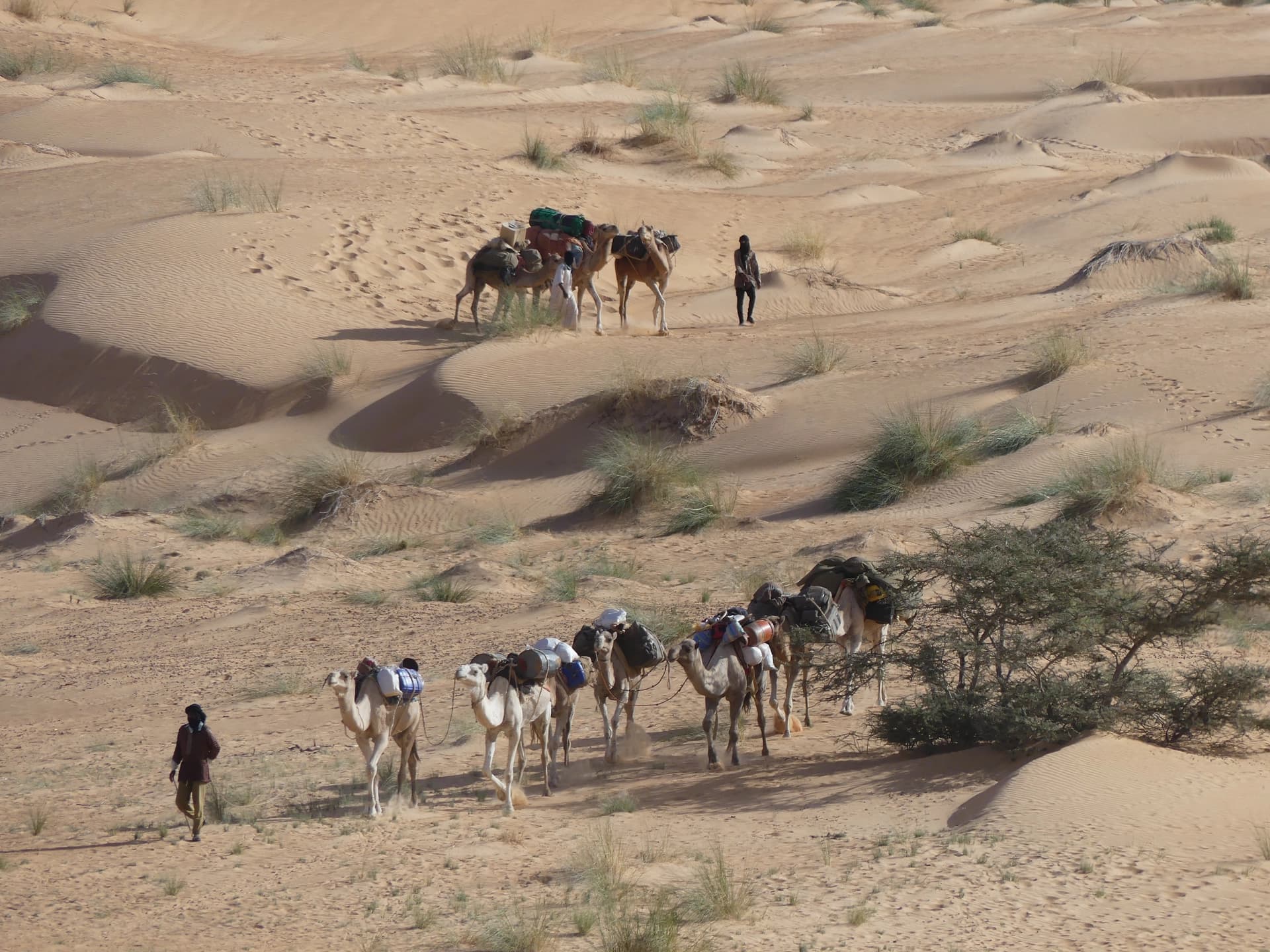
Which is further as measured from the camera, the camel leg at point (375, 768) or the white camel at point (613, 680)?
the white camel at point (613, 680)

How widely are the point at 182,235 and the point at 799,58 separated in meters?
25.1

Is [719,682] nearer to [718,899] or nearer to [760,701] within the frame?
[760,701]

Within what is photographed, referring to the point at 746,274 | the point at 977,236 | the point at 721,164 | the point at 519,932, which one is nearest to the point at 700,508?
the point at 746,274

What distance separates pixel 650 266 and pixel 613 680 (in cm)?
1282

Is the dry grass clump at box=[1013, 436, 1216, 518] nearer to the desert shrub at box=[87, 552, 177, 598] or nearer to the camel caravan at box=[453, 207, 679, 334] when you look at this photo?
the camel caravan at box=[453, 207, 679, 334]

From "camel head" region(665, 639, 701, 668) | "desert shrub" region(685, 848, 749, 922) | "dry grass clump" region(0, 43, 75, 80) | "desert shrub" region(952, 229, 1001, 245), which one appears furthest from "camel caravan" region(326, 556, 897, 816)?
"dry grass clump" region(0, 43, 75, 80)

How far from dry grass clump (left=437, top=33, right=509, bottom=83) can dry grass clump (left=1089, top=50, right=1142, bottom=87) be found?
593 inches

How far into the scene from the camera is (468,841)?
923 centimetres

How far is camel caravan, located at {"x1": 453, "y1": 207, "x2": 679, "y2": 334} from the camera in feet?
75.6

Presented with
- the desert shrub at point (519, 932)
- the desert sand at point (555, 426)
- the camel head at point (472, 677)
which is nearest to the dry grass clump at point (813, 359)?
the desert sand at point (555, 426)

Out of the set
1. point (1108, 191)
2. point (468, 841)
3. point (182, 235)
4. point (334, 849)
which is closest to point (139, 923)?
point (334, 849)

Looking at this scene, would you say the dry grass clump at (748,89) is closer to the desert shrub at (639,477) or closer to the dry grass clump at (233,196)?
the dry grass clump at (233,196)

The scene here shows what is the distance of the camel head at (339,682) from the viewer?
9047 mm

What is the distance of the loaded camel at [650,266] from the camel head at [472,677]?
1396cm
